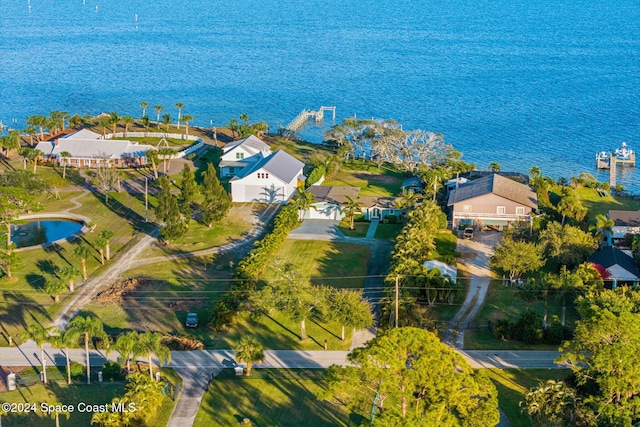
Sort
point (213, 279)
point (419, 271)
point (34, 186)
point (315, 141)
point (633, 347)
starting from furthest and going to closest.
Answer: point (315, 141) → point (34, 186) → point (213, 279) → point (419, 271) → point (633, 347)

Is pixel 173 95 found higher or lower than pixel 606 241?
higher

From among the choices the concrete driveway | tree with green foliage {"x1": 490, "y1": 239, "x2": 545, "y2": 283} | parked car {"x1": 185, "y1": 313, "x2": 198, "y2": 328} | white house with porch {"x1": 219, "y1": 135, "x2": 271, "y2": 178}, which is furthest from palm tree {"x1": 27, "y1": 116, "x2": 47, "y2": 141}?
tree with green foliage {"x1": 490, "y1": 239, "x2": 545, "y2": 283}

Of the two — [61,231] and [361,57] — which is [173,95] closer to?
[361,57]

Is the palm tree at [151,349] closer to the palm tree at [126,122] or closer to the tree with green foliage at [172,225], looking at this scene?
the tree with green foliage at [172,225]

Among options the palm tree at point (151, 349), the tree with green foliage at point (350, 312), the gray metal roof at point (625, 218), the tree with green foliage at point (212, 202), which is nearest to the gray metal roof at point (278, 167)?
the tree with green foliage at point (212, 202)

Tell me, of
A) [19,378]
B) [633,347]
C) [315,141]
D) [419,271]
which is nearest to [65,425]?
[19,378]

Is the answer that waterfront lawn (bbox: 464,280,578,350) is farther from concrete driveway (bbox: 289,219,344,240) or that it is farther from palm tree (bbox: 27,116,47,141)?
palm tree (bbox: 27,116,47,141)

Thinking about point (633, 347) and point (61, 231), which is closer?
point (633, 347)

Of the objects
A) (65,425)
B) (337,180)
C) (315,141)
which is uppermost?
(315,141)
